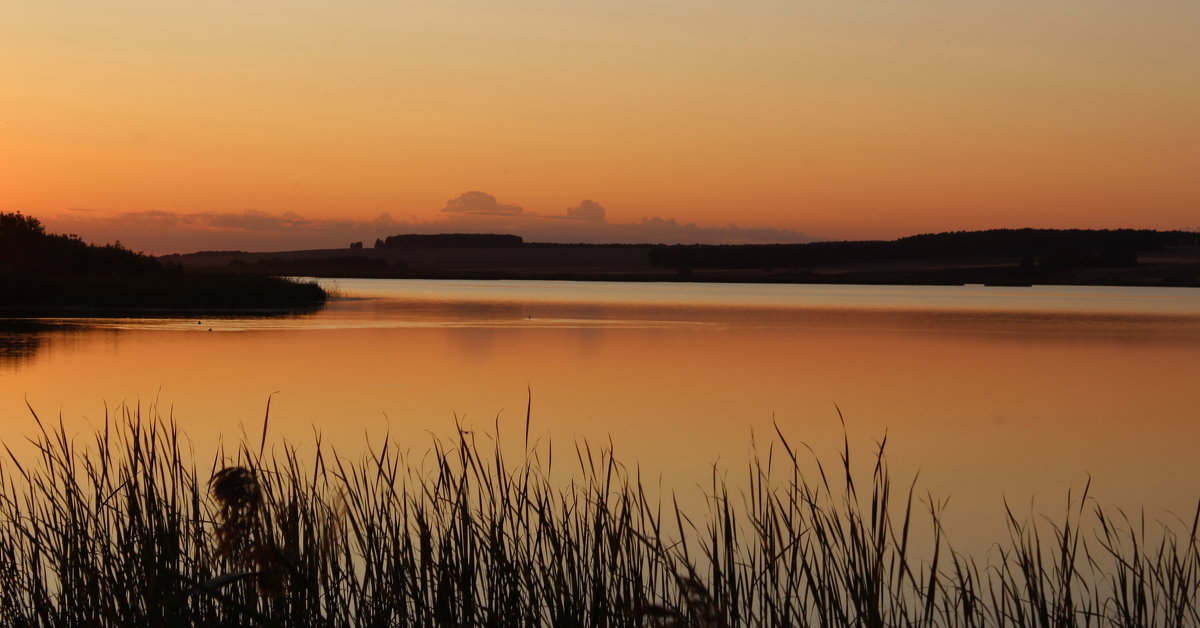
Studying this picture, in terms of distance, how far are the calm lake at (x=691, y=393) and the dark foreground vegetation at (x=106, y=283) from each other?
711 centimetres

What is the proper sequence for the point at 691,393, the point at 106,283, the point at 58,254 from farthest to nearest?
the point at 58,254
the point at 106,283
the point at 691,393

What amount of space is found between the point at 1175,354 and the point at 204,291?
26037 millimetres

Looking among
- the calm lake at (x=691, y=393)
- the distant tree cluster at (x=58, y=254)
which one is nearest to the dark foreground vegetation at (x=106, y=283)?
the distant tree cluster at (x=58, y=254)

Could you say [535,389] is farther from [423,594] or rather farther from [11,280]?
[11,280]

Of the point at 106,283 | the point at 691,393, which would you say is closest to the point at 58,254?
the point at 106,283

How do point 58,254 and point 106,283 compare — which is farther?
point 58,254

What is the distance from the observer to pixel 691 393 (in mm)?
14219

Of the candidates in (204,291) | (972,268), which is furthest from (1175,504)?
(972,268)

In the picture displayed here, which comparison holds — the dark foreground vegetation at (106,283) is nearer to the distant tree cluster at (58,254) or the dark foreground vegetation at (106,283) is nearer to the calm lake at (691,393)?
the distant tree cluster at (58,254)

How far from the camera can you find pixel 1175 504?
8.19 metres

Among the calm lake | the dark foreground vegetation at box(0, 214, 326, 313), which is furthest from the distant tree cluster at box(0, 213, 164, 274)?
the calm lake

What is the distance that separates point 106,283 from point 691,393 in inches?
1014

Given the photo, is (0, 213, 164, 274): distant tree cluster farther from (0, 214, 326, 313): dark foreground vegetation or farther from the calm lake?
the calm lake

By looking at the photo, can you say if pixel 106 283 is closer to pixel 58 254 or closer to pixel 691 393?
pixel 58 254
